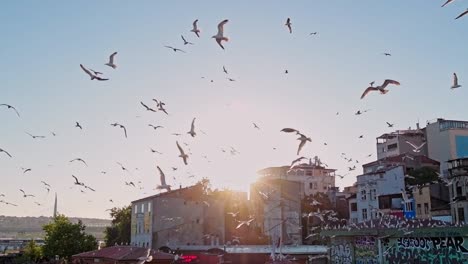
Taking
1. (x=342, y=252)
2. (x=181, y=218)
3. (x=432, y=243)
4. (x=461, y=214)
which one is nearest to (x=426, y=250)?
(x=432, y=243)

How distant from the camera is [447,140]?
77.8 metres

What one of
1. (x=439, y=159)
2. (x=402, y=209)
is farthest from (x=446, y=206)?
(x=439, y=159)

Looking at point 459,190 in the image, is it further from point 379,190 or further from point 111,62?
point 111,62

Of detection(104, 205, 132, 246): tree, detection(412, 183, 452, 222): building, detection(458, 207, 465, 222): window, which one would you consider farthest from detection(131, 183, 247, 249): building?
detection(458, 207, 465, 222): window

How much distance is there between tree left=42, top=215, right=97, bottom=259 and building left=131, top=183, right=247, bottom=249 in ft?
25.7

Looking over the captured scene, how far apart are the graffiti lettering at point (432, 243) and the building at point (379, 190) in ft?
110

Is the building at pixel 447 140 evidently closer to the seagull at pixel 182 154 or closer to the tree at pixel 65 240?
the tree at pixel 65 240

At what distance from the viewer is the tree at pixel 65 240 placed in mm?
56469

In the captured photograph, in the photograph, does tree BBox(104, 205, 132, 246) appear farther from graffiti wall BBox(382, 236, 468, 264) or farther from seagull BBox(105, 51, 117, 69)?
seagull BBox(105, 51, 117, 69)

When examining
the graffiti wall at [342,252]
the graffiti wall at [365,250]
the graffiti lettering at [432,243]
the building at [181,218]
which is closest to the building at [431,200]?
the graffiti wall at [342,252]

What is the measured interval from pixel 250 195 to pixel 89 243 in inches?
1304

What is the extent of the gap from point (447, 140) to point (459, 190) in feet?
99.7

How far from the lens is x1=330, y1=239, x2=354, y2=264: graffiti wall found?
35.6 meters

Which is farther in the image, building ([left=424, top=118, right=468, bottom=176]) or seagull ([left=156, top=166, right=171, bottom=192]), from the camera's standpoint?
building ([left=424, top=118, right=468, bottom=176])
